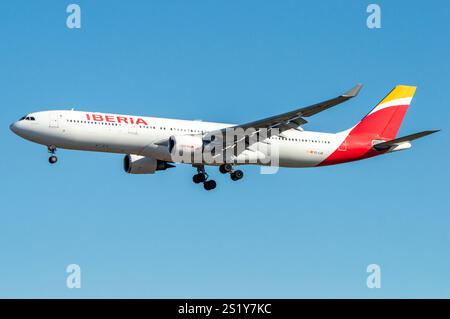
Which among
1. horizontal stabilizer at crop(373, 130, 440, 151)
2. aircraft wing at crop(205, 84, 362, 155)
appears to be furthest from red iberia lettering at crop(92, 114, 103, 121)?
horizontal stabilizer at crop(373, 130, 440, 151)

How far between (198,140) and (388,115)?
15.9m

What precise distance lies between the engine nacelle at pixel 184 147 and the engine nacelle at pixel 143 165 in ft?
16.3

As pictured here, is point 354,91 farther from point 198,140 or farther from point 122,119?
point 122,119

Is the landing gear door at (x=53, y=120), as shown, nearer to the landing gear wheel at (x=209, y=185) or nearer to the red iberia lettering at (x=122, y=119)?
the red iberia lettering at (x=122, y=119)

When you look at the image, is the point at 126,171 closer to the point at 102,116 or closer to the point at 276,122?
the point at 102,116

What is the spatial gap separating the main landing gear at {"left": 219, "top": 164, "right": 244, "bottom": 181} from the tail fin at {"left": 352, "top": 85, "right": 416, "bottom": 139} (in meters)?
9.47

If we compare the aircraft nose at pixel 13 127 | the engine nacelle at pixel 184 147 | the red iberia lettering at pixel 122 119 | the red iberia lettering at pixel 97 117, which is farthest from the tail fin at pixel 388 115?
the aircraft nose at pixel 13 127

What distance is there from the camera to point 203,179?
6181 cm

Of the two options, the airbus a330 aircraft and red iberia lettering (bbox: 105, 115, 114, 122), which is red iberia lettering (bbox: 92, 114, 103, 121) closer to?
the airbus a330 aircraft

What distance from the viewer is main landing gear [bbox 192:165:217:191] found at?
6125cm

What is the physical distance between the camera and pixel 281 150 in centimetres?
6112

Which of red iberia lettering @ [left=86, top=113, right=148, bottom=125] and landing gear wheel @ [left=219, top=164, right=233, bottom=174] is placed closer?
red iberia lettering @ [left=86, top=113, right=148, bottom=125]

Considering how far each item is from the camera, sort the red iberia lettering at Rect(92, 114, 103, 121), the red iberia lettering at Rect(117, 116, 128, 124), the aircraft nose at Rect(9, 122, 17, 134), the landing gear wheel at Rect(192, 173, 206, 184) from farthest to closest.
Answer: the landing gear wheel at Rect(192, 173, 206, 184)
the aircraft nose at Rect(9, 122, 17, 134)
the red iberia lettering at Rect(117, 116, 128, 124)
the red iberia lettering at Rect(92, 114, 103, 121)

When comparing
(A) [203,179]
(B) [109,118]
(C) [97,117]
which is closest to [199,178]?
(A) [203,179]
